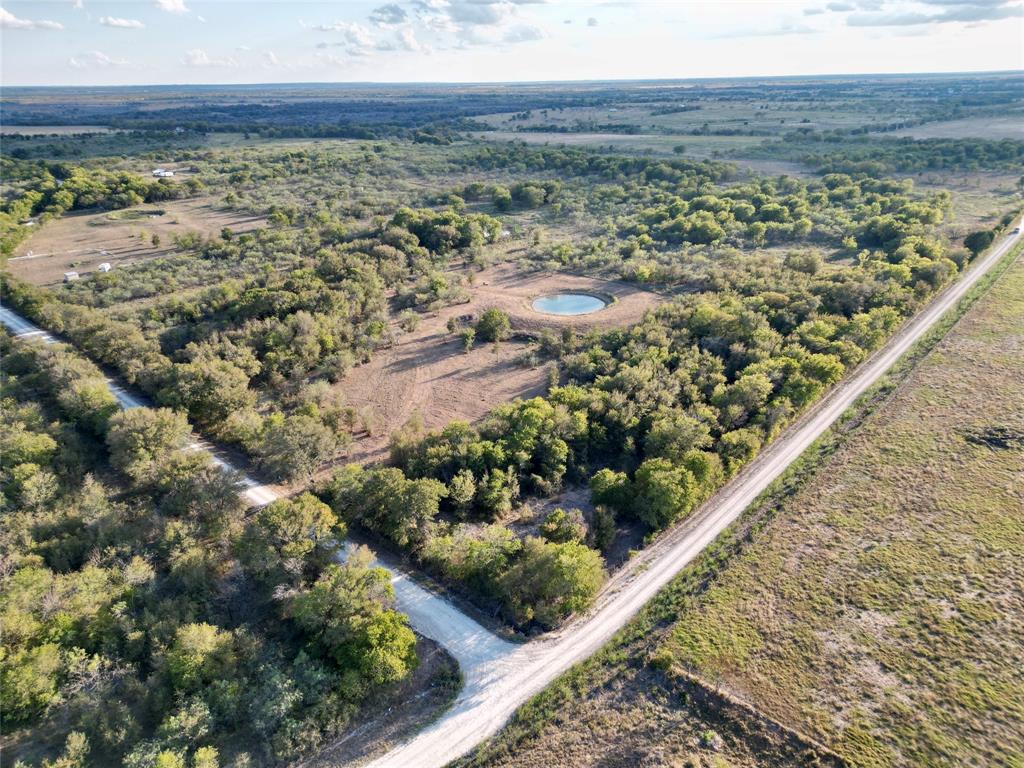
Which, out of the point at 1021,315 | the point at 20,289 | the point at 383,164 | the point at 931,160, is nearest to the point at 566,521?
the point at 1021,315

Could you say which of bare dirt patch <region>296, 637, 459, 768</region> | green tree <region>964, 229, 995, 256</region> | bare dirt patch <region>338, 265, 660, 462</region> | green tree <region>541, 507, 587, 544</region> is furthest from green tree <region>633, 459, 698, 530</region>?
green tree <region>964, 229, 995, 256</region>

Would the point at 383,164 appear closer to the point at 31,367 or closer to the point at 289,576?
the point at 31,367

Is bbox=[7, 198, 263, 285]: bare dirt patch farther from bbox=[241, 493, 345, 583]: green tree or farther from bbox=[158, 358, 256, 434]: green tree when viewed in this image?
bbox=[241, 493, 345, 583]: green tree

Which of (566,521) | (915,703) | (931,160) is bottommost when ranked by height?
(915,703)

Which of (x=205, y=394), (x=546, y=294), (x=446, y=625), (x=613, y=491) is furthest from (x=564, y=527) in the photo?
(x=546, y=294)

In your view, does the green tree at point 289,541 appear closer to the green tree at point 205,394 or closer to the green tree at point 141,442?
the green tree at point 141,442
